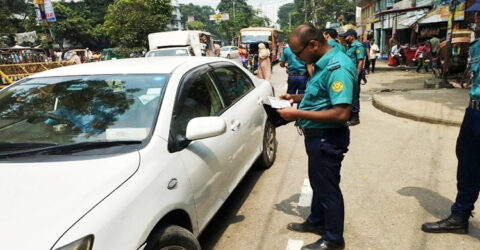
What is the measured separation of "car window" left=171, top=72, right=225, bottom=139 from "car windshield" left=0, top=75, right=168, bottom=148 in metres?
0.16

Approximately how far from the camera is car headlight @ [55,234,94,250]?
1.50 meters

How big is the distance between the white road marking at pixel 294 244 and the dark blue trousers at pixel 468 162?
1.31 metres

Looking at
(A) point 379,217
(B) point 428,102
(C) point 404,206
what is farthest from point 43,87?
(B) point 428,102

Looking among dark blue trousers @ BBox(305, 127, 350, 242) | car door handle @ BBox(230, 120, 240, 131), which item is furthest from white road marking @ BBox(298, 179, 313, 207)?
car door handle @ BBox(230, 120, 240, 131)

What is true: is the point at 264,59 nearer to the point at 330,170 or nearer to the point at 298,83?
the point at 298,83

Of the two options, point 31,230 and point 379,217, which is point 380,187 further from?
point 31,230

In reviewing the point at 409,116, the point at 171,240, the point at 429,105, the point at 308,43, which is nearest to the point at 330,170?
the point at 308,43

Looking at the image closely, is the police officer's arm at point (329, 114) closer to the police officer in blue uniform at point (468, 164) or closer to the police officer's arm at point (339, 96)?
the police officer's arm at point (339, 96)

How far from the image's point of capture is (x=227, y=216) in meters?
3.46

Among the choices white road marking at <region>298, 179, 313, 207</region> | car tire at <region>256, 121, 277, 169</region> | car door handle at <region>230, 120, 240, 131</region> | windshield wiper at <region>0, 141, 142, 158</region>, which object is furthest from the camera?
car tire at <region>256, 121, 277, 169</region>

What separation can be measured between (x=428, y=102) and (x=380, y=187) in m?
4.89

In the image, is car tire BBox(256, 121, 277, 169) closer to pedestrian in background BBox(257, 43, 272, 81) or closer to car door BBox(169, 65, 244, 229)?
car door BBox(169, 65, 244, 229)

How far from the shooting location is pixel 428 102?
7.87 metres

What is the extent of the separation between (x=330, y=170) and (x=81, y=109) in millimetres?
1823
